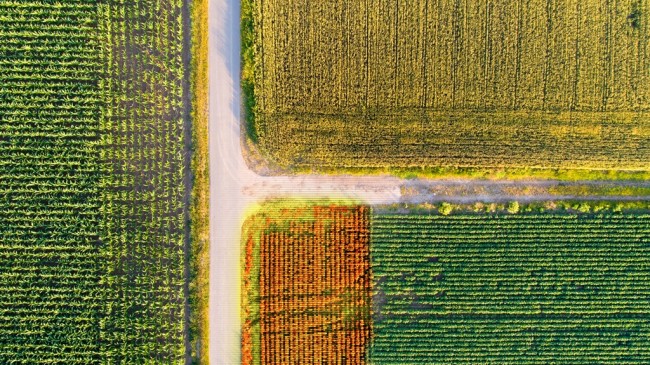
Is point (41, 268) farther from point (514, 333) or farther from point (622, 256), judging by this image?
point (622, 256)

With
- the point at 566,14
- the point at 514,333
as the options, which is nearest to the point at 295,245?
the point at 514,333

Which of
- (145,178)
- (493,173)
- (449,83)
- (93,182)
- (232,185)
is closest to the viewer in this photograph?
(93,182)

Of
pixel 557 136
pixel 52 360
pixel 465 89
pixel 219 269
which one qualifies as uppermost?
pixel 465 89

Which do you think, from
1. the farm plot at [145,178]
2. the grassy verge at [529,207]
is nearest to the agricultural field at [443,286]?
the grassy verge at [529,207]

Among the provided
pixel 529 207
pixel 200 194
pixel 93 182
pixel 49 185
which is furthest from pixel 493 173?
pixel 49 185

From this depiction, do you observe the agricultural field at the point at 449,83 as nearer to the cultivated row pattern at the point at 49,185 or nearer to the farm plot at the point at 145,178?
the farm plot at the point at 145,178

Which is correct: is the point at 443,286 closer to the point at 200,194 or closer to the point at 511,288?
the point at 511,288
